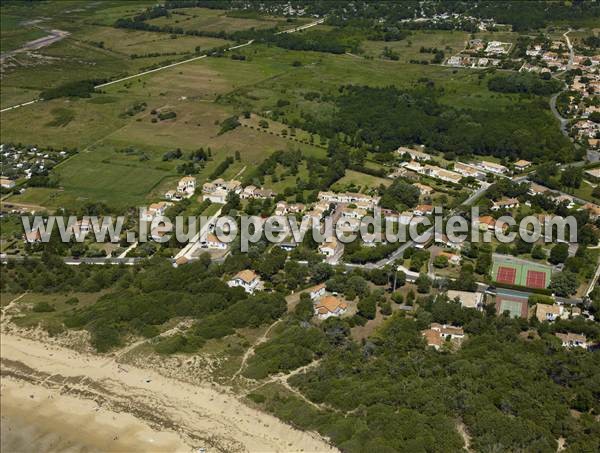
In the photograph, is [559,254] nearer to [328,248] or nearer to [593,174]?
[328,248]

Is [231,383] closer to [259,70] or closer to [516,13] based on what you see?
[259,70]

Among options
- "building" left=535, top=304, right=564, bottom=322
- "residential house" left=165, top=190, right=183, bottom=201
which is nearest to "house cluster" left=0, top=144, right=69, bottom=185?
"residential house" left=165, top=190, right=183, bottom=201

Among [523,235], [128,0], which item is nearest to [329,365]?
[523,235]

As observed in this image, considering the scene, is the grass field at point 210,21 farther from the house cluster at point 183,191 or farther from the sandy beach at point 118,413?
the sandy beach at point 118,413

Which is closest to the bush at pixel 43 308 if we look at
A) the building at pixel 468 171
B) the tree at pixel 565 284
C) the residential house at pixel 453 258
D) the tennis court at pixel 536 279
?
the residential house at pixel 453 258

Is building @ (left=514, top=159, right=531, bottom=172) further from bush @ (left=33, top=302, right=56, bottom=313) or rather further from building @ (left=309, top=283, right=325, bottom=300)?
bush @ (left=33, top=302, right=56, bottom=313)
